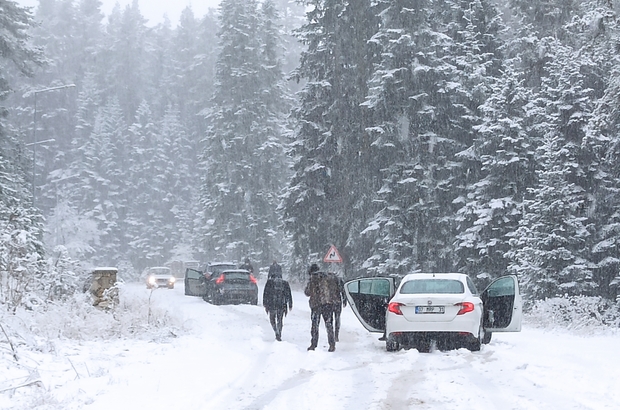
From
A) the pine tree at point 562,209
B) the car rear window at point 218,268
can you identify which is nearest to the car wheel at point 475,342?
the pine tree at point 562,209

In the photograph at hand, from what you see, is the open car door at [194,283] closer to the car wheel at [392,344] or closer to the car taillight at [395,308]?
the car wheel at [392,344]

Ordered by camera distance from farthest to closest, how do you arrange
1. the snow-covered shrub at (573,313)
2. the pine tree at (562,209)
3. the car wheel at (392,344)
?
1. the pine tree at (562,209)
2. the snow-covered shrub at (573,313)
3. the car wheel at (392,344)

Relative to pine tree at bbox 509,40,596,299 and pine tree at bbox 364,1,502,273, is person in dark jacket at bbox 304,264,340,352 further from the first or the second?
pine tree at bbox 364,1,502,273

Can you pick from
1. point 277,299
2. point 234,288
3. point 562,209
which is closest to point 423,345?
point 277,299

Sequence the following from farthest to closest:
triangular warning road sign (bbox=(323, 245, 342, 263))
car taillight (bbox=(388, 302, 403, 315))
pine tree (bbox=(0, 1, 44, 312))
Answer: triangular warning road sign (bbox=(323, 245, 342, 263))
pine tree (bbox=(0, 1, 44, 312))
car taillight (bbox=(388, 302, 403, 315))

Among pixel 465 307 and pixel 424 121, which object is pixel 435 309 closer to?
pixel 465 307

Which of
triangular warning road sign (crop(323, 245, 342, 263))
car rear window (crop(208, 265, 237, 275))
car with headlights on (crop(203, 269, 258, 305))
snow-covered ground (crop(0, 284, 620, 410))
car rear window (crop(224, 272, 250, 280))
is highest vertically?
triangular warning road sign (crop(323, 245, 342, 263))

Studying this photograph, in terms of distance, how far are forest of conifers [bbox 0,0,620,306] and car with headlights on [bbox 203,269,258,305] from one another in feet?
17.9

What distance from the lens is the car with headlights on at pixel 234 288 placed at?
31.5 m

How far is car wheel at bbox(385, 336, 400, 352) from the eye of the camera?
15.4 metres

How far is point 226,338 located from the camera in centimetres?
1784

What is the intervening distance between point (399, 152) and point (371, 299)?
1826cm

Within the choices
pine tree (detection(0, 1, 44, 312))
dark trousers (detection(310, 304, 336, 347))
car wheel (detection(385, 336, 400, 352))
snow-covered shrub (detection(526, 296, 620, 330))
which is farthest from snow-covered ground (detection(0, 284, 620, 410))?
snow-covered shrub (detection(526, 296, 620, 330))

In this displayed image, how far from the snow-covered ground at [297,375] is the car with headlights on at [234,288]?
1370cm
